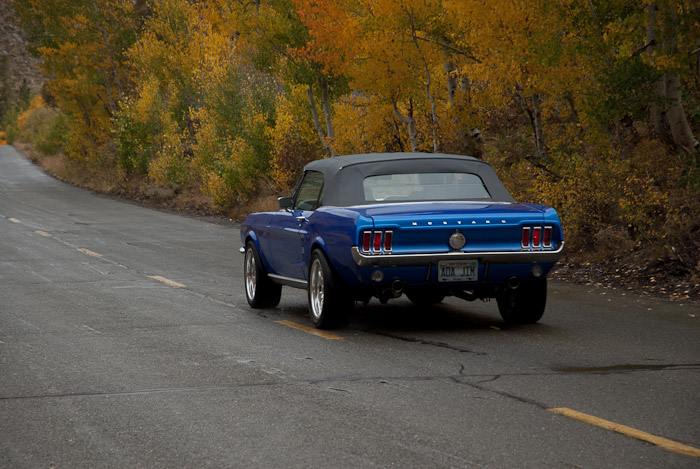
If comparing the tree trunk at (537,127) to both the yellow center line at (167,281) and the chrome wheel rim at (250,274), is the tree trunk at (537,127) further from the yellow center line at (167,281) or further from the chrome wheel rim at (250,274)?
the chrome wheel rim at (250,274)

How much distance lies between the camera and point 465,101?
1975 cm

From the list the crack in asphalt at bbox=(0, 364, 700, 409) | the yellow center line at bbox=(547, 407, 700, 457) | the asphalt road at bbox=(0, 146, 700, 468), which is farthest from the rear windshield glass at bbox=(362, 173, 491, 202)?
the yellow center line at bbox=(547, 407, 700, 457)

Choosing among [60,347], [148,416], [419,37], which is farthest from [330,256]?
[419,37]

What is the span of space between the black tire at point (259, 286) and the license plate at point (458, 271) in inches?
118

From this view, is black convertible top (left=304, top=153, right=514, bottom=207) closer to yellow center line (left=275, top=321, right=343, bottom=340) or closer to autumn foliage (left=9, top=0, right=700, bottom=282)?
yellow center line (left=275, top=321, right=343, bottom=340)

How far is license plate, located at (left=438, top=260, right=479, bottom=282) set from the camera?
849cm

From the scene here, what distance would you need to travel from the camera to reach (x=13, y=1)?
48.7 meters

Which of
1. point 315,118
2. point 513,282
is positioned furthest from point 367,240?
point 315,118

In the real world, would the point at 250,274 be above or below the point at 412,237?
below

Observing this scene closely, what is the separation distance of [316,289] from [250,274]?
7.30 feet

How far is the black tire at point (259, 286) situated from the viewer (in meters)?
11.0

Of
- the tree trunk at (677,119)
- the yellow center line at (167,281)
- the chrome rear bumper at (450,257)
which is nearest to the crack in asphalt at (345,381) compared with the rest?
the chrome rear bumper at (450,257)

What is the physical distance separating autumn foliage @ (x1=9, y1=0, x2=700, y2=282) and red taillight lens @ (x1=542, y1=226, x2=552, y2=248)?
176 inches

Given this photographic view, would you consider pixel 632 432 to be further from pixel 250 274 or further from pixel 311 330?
pixel 250 274
